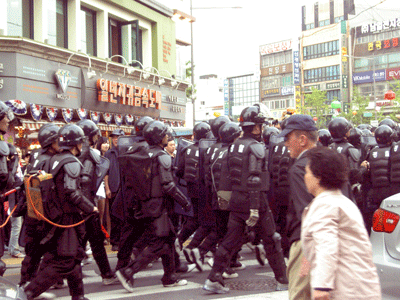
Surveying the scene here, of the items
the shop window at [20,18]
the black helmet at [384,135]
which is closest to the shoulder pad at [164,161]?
the black helmet at [384,135]

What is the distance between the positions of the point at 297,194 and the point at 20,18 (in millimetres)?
14534

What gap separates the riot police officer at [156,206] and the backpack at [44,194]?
115 cm

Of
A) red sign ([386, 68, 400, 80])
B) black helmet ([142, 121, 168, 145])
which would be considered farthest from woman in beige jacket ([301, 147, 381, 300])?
red sign ([386, 68, 400, 80])

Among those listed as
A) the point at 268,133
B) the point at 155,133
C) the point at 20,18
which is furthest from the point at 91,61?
the point at 155,133

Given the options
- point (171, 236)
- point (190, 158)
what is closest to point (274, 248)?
point (171, 236)

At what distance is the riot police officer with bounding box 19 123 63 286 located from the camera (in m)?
6.37

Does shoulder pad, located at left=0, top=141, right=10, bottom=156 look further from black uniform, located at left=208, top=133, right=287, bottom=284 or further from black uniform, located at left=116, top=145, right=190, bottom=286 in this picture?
black uniform, located at left=208, top=133, right=287, bottom=284

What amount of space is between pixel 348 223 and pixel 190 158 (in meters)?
5.53

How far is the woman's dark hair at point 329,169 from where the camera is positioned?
122 inches

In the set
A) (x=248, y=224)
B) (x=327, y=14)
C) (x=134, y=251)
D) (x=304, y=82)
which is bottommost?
(x=134, y=251)

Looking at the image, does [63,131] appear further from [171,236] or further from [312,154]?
[312,154]

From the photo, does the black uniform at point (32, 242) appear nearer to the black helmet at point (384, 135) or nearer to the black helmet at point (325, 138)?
the black helmet at point (325, 138)

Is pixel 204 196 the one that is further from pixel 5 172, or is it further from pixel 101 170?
pixel 5 172

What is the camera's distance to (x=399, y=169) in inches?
334
